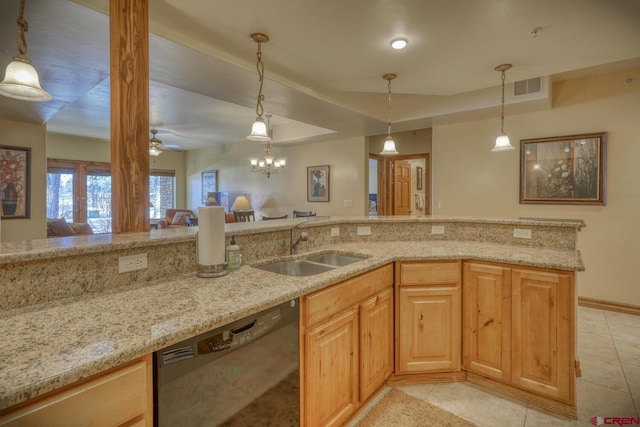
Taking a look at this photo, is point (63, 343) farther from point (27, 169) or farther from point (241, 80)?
point (27, 169)

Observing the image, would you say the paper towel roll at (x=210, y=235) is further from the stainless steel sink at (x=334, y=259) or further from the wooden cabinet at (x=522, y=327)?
the wooden cabinet at (x=522, y=327)

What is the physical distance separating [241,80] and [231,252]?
6.18 feet

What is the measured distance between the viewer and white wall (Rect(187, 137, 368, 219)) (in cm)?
579

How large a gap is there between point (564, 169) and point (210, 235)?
13.6ft

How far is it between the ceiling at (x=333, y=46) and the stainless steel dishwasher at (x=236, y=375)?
1.94 m

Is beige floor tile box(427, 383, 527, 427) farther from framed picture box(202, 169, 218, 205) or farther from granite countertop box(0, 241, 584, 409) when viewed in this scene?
framed picture box(202, 169, 218, 205)

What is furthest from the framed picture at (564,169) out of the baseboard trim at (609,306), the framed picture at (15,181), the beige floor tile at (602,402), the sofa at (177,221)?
the framed picture at (15,181)

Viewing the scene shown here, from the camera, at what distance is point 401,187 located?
684cm

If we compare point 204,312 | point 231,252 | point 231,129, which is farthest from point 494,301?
point 231,129

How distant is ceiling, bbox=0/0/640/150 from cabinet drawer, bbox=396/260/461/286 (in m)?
1.68

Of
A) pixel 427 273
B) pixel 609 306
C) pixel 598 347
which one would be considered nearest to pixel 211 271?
pixel 427 273

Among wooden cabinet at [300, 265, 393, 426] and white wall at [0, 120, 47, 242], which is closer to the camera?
wooden cabinet at [300, 265, 393, 426]

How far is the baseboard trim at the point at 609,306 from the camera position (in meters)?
3.52

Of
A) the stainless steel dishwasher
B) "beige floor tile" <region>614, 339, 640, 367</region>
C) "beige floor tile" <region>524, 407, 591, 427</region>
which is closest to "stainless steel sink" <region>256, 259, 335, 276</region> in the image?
the stainless steel dishwasher
